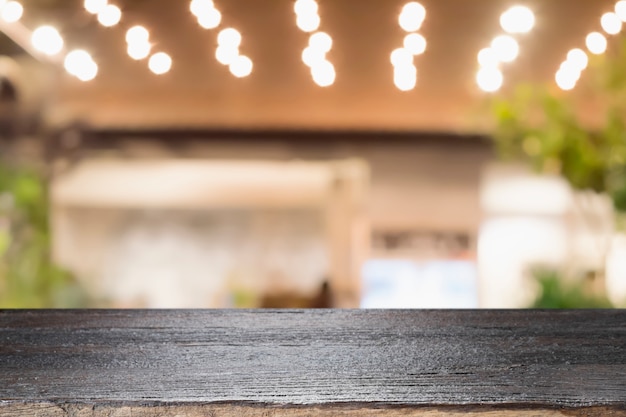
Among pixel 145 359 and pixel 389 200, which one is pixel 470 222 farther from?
pixel 145 359

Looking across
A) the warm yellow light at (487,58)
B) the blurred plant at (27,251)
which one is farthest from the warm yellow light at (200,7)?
the blurred plant at (27,251)

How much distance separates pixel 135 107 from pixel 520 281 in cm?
228

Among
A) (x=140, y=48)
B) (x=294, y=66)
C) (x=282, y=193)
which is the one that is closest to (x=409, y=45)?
(x=294, y=66)

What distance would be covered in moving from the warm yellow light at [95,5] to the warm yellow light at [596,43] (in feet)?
4.01

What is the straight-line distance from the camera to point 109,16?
1.46 m

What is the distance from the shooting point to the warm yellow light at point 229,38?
182 centimetres

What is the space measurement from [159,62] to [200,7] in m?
0.91

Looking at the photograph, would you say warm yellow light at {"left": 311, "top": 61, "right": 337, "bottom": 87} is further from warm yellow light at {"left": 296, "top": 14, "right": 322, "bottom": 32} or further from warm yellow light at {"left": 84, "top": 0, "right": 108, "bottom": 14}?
warm yellow light at {"left": 84, "top": 0, "right": 108, "bottom": 14}

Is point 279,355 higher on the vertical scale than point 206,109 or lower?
lower

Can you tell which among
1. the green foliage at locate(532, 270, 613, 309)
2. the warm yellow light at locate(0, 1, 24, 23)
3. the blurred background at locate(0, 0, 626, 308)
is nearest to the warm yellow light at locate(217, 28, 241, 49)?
the warm yellow light at locate(0, 1, 24, 23)

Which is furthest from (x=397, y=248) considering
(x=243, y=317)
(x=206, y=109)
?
(x=243, y=317)

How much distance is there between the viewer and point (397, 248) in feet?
12.0

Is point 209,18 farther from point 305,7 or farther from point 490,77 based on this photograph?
point 490,77

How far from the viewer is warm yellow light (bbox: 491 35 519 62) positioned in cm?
234
